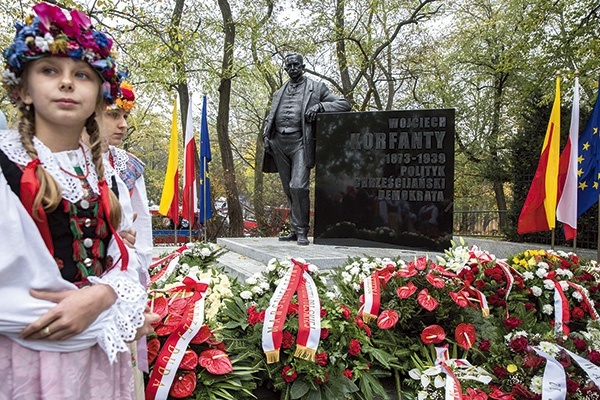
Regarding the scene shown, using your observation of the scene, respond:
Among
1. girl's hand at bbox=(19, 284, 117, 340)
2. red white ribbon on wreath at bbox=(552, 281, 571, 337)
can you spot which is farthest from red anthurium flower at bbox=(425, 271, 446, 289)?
girl's hand at bbox=(19, 284, 117, 340)

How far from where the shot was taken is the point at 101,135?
1.43m

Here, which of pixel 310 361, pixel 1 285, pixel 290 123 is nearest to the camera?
pixel 1 285

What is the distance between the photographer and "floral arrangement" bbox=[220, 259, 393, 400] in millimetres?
2439

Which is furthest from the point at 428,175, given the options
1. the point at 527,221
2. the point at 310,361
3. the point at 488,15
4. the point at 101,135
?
the point at 488,15

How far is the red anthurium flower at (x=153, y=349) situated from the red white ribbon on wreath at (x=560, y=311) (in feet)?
8.55

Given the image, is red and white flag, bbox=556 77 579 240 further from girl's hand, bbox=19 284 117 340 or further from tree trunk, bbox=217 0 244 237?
tree trunk, bbox=217 0 244 237

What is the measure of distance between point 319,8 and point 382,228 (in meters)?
12.0

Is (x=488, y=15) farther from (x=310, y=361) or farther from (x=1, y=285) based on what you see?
(x=1, y=285)

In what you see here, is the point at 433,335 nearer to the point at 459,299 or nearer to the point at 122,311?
the point at 459,299

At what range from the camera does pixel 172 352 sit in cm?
220

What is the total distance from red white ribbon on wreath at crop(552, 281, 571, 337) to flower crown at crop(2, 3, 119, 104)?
129 inches

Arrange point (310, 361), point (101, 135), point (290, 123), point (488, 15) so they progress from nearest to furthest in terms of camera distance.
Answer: point (101, 135), point (310, 361), point (290, 123), point (488, 15)

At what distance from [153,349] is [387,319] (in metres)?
1.41

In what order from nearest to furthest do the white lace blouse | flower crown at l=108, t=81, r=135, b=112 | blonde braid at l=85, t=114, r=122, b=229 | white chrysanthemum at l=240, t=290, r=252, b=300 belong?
the white lace blouse, blonde braid at l=85, t=114, r=122, b=229, flower crown at l=108, t=81, r=135, b=112, white chrysanthemum at l=240, t=290, r=252, b=300
